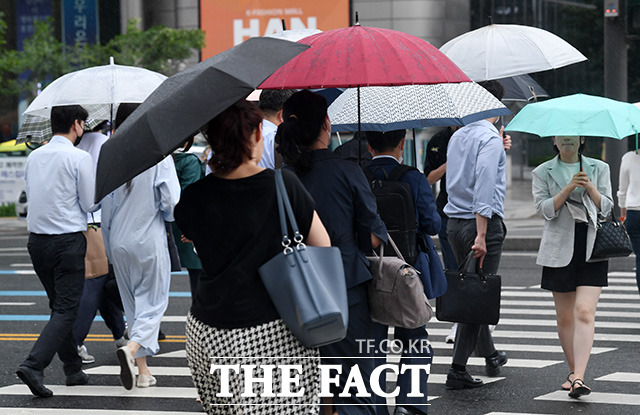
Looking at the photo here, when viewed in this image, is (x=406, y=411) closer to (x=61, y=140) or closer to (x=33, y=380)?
(x=33, y=380)

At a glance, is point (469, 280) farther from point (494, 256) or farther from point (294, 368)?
point (294, 368)

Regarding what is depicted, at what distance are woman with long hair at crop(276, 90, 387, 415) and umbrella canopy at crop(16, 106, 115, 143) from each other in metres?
4.15

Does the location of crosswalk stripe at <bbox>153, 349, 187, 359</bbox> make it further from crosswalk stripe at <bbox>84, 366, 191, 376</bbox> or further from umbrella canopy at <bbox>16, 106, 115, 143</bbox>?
umbrella canopy at <bbox>16, 106, 115, 143</bbox>

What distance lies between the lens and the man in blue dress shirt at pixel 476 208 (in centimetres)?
674

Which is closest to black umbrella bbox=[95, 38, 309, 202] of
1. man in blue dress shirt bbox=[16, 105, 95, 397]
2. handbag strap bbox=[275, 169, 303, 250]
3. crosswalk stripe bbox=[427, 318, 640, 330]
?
handbag strap bbox=[275, 169, 303, 250]

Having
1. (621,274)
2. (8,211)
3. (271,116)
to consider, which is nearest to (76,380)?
(271,116)

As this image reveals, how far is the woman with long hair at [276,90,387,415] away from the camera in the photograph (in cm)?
473

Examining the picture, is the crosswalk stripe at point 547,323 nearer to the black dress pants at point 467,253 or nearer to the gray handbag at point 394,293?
the black dress pants at point 467,253

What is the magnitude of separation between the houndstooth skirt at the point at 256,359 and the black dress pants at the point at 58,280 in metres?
3.44

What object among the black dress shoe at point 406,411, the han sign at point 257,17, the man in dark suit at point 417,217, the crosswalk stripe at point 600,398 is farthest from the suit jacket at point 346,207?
the han sign at point 257,17

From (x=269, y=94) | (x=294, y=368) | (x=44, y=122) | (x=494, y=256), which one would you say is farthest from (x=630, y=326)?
(x=294, y=368)

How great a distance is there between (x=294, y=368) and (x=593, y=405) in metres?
3.39

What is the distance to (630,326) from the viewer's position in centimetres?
952

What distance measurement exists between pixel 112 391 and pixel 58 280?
2.81ft
